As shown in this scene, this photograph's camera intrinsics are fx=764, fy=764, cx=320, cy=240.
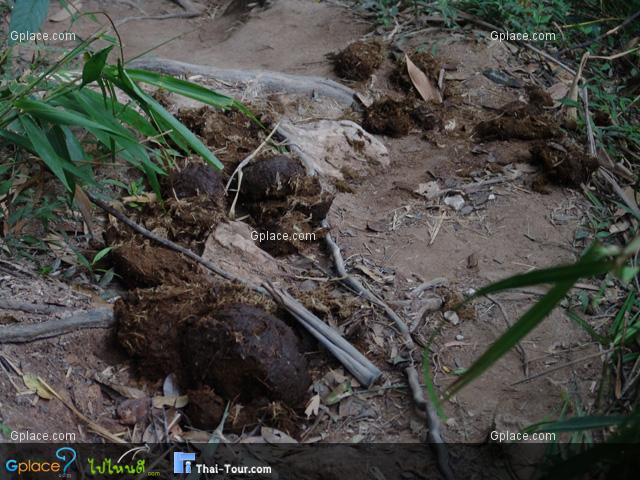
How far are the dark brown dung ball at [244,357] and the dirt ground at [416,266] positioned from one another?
0.16 metres

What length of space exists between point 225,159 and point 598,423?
2.40 meters

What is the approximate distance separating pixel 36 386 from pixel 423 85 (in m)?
3.17

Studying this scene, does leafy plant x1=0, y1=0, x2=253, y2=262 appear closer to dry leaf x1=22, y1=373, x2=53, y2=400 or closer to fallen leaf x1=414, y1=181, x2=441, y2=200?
dry leaf x1=22, y1=373, x2=53, y2=400

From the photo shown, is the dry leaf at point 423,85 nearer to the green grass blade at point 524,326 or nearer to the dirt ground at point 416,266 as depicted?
the dirt ground at point 416,266

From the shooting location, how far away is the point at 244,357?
265 cm

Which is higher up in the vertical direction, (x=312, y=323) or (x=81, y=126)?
(x=81, y=126)

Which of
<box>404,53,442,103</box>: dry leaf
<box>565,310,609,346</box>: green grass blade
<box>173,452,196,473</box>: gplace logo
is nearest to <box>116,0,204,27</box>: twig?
<box>404,53,442,103</box>: dry leaf

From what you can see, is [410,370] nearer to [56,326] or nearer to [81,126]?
[56,326]

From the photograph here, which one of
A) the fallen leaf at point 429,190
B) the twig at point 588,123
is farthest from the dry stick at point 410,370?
the twig at point 588,123

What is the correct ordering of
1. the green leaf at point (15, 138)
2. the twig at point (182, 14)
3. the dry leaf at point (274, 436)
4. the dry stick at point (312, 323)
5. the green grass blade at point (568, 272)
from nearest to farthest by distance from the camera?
the green grass blade at point (568, 272) → the dry leaf at point (274, 436) → the dry stick at point (312, 323) → the green leaf at point (15, 138) → the twig at point (182, 14)

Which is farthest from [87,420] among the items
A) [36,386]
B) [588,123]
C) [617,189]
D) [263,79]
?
[588,123]

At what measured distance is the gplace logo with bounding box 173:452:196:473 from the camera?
2525mm

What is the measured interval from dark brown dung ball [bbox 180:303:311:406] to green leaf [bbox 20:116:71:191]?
81 cm

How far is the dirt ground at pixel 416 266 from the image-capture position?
2.69m
